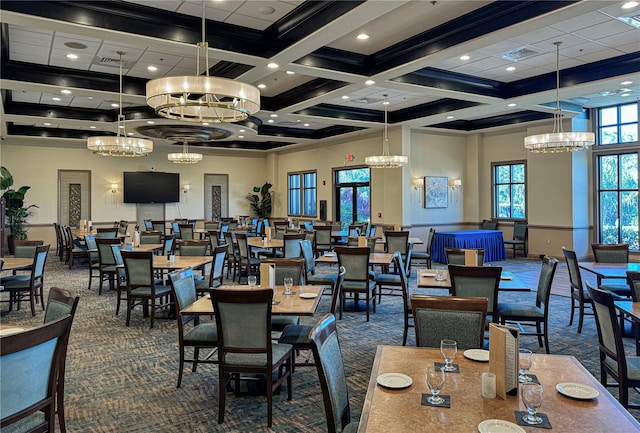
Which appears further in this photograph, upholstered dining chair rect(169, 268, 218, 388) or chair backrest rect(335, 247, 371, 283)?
chair backrest rect(335, 247, 371, 283)

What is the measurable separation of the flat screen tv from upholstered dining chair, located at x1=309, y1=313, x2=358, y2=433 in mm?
14189

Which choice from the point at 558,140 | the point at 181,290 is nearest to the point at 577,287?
the point at 558,140

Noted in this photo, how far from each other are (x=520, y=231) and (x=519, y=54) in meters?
6.35

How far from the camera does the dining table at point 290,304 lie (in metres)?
3.34

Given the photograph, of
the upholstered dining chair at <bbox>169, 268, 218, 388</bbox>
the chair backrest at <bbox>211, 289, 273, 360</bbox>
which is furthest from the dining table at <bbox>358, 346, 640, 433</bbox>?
the upholstered dining chair at <bbox>169, 268, 218, 388</bbox>

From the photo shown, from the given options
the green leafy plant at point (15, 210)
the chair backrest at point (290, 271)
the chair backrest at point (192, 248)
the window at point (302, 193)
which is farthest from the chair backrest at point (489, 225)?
the green leafy plant at point (15, 210)

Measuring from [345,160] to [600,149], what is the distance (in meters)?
6.82

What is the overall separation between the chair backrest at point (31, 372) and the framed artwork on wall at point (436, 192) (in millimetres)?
11034

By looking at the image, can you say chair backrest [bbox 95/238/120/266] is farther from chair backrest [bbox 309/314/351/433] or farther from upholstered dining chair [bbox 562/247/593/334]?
upholstered dining chair [bbox 562/247/593/334]

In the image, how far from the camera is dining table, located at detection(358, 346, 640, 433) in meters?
1.67

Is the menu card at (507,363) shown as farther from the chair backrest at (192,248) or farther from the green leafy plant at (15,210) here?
the green leafy plant at (15,210)

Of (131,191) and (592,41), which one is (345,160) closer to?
(131,191)

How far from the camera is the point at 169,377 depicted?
4.00 metres

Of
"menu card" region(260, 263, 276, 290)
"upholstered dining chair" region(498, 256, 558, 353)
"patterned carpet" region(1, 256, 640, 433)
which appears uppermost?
"menu card" region(260, 263, 276, 290)
